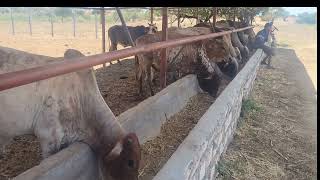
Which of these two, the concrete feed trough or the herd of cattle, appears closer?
the concrete feed trough

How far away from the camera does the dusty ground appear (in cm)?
344

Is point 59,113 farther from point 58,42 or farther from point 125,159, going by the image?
point 58,42

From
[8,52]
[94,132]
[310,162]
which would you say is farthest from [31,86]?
[310,162]

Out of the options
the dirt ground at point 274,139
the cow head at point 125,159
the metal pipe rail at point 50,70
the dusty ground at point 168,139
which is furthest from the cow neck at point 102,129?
the dirt ground at point 274,139

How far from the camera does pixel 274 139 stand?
5441 millimetres

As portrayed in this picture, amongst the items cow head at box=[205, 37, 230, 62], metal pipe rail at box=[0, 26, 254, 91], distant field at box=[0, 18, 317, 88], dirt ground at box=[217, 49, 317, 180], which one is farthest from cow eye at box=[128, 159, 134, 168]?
cow head at box=[205, 37, 230, 62]

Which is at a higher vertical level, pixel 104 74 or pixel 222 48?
pixel 222 48

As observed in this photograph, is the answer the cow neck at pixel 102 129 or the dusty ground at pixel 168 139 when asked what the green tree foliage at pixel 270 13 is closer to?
the dusty ground at pixel 168 139

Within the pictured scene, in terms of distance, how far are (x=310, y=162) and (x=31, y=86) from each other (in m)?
3.61

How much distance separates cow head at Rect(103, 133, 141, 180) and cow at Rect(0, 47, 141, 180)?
0.12m

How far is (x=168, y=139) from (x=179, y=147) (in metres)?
1.18

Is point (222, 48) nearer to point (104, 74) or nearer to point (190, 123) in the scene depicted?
point (104, 74)

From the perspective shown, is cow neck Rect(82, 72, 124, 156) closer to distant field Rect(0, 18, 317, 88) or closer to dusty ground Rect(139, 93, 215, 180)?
dusty ground Rect(139, 93, 215, 180)
